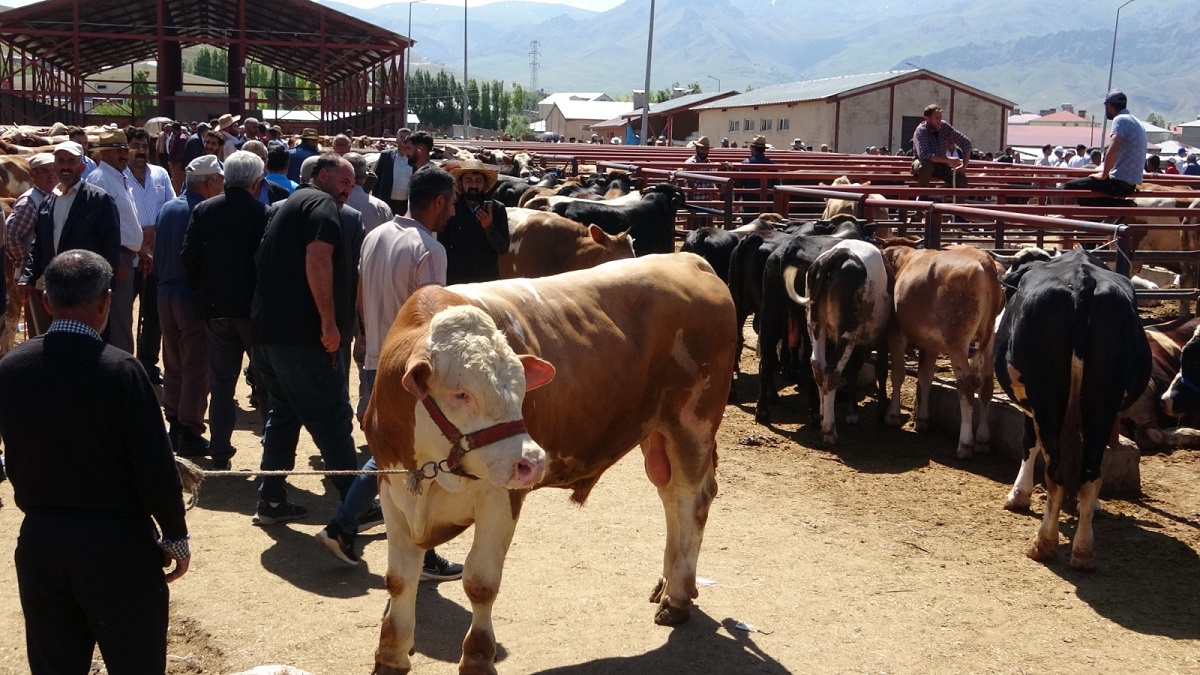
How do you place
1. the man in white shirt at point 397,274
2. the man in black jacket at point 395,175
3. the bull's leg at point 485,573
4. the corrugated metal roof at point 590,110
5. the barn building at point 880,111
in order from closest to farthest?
the bull's leg at point 485,573, the man in white shirt at point 397,274, the man in black jacket at point 395,175, the barn building at point 880,111, the corrugated metal roof at point 590,110

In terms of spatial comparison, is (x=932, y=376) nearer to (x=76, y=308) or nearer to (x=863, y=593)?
(x=863, y=593)

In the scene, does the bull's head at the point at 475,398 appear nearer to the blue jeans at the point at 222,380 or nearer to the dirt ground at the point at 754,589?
the dirt ground at the point at 754,589

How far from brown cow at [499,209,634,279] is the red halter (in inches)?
251

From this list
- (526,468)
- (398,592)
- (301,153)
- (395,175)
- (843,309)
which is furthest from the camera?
(301,153)

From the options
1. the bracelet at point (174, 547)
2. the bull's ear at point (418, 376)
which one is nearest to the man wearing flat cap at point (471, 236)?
the bull's ear at point (418, 376)

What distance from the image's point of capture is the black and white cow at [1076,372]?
20.7 ft

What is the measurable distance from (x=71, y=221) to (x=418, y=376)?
15.4ft

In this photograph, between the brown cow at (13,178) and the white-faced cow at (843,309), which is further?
the brown cow at (13,178)

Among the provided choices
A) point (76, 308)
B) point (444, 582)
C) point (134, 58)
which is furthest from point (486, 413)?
point (134, 58)

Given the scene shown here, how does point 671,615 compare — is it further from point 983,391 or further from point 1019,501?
point 983,391

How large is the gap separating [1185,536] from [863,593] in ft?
7.95

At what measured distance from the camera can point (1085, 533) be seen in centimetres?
621

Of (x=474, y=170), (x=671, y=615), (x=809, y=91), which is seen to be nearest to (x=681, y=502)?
(x=671, y=615)

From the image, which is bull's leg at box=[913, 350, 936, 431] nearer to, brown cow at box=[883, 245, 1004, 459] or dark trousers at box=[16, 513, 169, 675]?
brown cow at box=[883, 245, 1004, 459]
